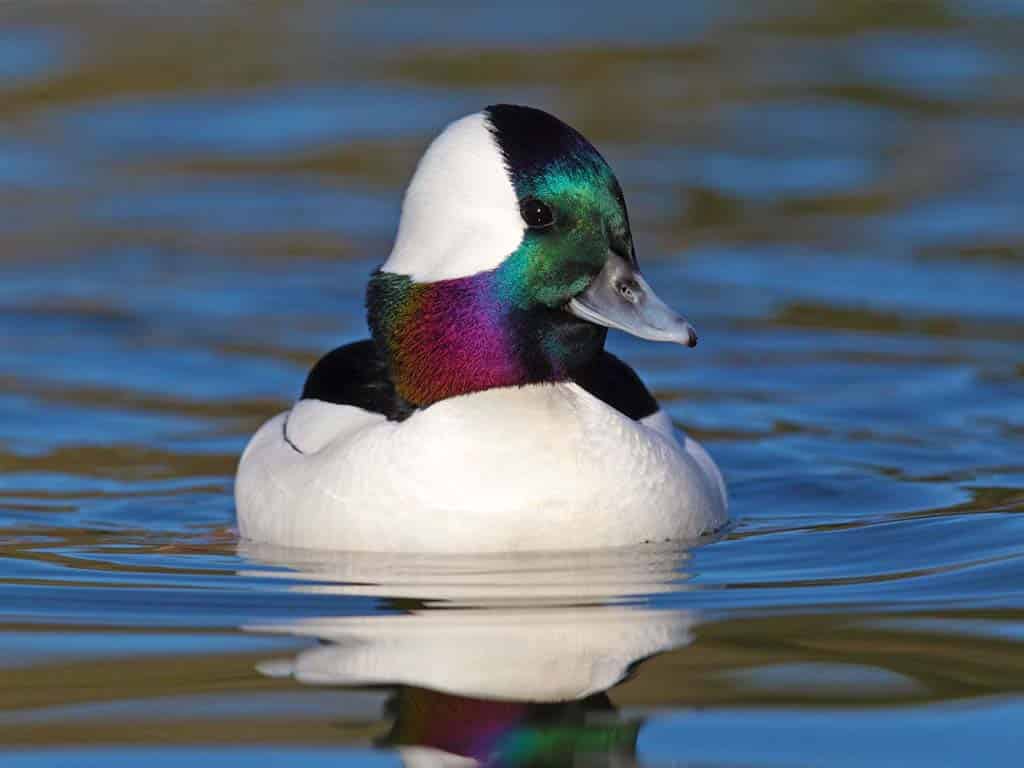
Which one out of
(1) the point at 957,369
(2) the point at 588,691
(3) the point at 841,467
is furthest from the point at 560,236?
(1) the point at 957,369

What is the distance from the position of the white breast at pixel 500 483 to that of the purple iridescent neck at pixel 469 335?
0.21 feet

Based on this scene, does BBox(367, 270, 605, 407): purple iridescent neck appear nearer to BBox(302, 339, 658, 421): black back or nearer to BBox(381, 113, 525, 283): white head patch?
BBox(381, 113, 525, 283): white head patch

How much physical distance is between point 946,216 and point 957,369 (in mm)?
3203

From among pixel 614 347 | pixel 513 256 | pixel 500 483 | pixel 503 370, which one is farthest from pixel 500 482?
pixel 614 347

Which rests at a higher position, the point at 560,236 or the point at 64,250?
the point at 560,236

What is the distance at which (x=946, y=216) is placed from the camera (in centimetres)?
1320

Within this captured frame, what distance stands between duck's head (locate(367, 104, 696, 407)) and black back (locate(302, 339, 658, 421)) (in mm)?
343

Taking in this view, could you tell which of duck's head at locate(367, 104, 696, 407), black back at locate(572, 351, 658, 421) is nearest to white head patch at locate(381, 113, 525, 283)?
duck's head at locate(367, 104, 696, 407)

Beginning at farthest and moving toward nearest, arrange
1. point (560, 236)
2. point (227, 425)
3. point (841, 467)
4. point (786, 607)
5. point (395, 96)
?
point (395, 96) → point (227, 425) → point (841, 467) → point (560, 236) → point (786, 607)

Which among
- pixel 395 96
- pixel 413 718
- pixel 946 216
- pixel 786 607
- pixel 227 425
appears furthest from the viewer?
pixel 395 96

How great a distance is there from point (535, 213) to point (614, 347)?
439cm

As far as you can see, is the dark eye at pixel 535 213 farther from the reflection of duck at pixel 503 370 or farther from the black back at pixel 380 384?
the black back at pixel 380 384

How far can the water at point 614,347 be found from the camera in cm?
506

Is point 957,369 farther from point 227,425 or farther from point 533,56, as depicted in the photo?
point 533,56
